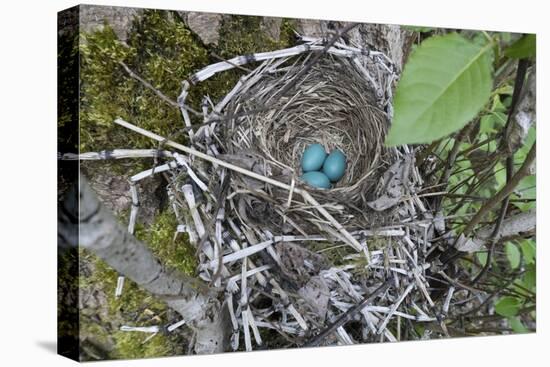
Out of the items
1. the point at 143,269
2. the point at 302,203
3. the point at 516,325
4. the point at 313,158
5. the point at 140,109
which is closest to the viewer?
the point at 143,269

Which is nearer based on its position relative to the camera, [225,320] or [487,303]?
[225,320]

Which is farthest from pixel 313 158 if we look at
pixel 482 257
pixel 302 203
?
pixel 482 257

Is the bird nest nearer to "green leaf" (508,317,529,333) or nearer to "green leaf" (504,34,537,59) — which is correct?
"green leaf" (508,317,529,333)

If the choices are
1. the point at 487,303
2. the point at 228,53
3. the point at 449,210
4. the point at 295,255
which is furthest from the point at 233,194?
the point at 487,303

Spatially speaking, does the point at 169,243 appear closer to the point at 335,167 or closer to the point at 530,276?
the point at 335,167

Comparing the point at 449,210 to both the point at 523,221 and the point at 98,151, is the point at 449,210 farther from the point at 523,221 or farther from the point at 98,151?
the point at 98,151

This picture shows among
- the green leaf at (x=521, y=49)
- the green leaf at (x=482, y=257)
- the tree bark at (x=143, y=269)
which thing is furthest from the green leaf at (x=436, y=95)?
the green leaf at (x=482, y=257)
